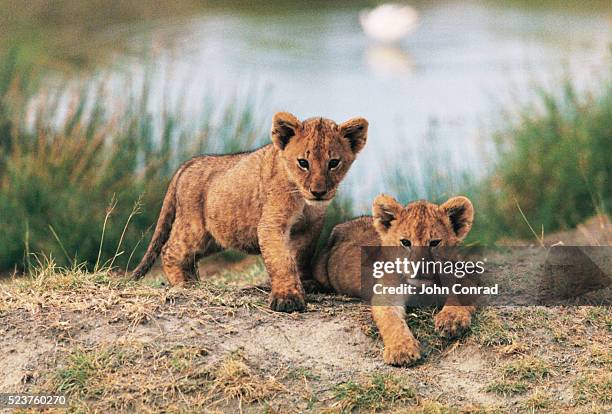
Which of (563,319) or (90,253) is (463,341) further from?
(90,253)

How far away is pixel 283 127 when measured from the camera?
6684 mm

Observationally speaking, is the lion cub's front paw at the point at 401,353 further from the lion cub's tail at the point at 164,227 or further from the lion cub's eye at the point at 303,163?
the lion cub's tail at the point at 164,227

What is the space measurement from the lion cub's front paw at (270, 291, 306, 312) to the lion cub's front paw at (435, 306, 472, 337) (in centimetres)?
85

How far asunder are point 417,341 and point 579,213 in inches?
282

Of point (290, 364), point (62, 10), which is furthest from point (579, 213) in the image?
point (62, 10)

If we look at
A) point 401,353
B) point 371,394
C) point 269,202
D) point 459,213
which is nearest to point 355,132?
point 269,202

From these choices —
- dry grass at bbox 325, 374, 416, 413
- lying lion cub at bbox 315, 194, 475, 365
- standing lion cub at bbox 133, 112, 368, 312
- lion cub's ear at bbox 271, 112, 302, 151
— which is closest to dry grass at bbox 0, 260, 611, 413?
dry grass at bbox 325, 374, 416, 413

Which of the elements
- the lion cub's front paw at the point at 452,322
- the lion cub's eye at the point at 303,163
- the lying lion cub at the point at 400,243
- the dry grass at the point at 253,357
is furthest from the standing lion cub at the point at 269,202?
the lion cub's front paw at the point at 452,322

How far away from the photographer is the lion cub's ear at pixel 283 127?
260 inches

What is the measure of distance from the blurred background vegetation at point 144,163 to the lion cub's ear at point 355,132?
3.40 meters

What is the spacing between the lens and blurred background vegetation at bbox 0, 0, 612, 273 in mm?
11250

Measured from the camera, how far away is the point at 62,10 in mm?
23062

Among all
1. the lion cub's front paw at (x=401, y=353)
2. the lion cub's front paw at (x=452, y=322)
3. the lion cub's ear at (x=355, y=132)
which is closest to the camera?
the lion cub's front paw at (x=401, y=353)

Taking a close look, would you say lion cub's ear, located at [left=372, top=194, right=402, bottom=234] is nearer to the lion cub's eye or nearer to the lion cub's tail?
the lion cub's eye
